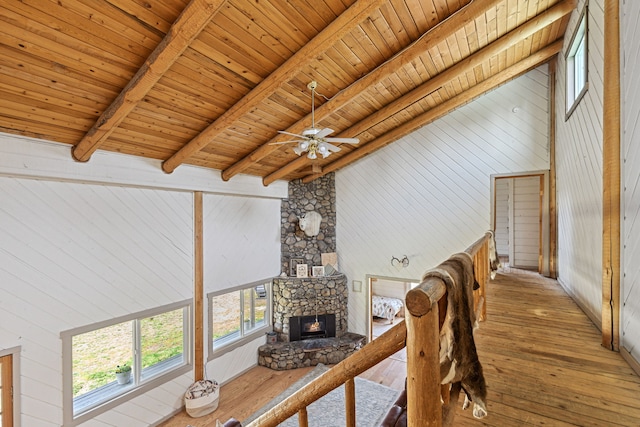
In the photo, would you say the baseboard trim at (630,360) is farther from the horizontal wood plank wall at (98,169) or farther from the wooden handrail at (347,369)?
the horizontal wood plank wall at (98,169)

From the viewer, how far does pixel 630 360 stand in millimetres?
2076

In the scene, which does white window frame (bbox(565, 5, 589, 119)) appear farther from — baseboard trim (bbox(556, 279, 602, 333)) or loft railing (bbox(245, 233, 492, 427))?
loft railing (bbox(245, 233, 492, 427))

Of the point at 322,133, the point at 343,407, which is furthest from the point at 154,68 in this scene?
the point at 343,407

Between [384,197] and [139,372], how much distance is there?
583 centimetres

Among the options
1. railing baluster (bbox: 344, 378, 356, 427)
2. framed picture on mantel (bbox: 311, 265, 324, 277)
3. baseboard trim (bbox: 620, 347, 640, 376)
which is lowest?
framed picture on mantel (bbox: 311, 265, 324, 277)

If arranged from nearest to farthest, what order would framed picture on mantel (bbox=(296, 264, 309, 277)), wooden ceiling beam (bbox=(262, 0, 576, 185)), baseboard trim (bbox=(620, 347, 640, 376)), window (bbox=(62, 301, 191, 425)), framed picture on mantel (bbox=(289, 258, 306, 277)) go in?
baseboard trim (bbox=(620, 347, 640, 376))
wooden ceiling beam (bbox=(262, 0, 576, 185))
window (bbox=(62, 301, 191, 425))
framed picture on mantel (bbox=(296, 264, 309, 277))
framed picture on mantel (bbox=(289, 258, 306, 277))

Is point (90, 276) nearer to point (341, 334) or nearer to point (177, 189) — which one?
point (177, 189)

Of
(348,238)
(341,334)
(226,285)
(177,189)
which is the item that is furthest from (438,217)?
(177,189)

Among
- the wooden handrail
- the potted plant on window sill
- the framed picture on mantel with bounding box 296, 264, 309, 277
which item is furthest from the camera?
the framed picture on mantel with bounding box 296, 264, 309, 277

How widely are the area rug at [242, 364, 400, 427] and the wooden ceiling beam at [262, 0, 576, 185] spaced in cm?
488

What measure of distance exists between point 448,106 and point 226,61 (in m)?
4.36

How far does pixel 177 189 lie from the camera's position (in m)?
5.04

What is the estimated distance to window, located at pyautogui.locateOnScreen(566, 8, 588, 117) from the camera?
351cm

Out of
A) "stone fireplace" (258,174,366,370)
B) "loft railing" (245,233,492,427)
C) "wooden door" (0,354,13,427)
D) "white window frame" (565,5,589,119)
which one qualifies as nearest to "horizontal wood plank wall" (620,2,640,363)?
"white window frame" (565,5,589,119)
